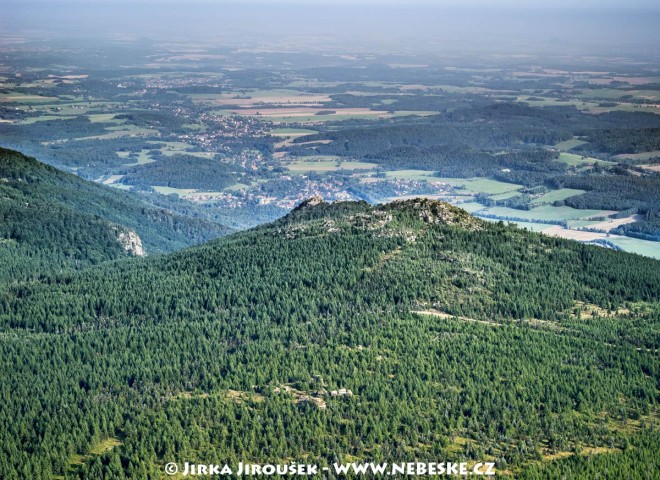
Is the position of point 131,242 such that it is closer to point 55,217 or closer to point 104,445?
point 55,217

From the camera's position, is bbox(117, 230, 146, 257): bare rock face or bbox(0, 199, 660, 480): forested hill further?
bbox(117, 230, 146, 257): bare rock face

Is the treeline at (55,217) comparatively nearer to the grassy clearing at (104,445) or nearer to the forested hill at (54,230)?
the forested hill at (54,230)

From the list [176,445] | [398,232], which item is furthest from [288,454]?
[398,232]

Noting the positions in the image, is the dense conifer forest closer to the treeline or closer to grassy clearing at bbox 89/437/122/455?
grassy clearing at bbox 89/437/122/455

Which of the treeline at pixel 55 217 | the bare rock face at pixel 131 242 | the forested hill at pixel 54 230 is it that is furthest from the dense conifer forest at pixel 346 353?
the bare rock face at pixel 131 242

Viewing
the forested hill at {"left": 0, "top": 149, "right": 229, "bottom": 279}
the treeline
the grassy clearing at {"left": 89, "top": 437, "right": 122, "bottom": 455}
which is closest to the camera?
the grassy clearing at {"left": 89, "top": 437, "right": 122, "bottom": 455}

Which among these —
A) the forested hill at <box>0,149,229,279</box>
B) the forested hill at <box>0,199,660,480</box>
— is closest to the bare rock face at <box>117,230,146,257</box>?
the forested hill at <box>0,149,229,279</box>
